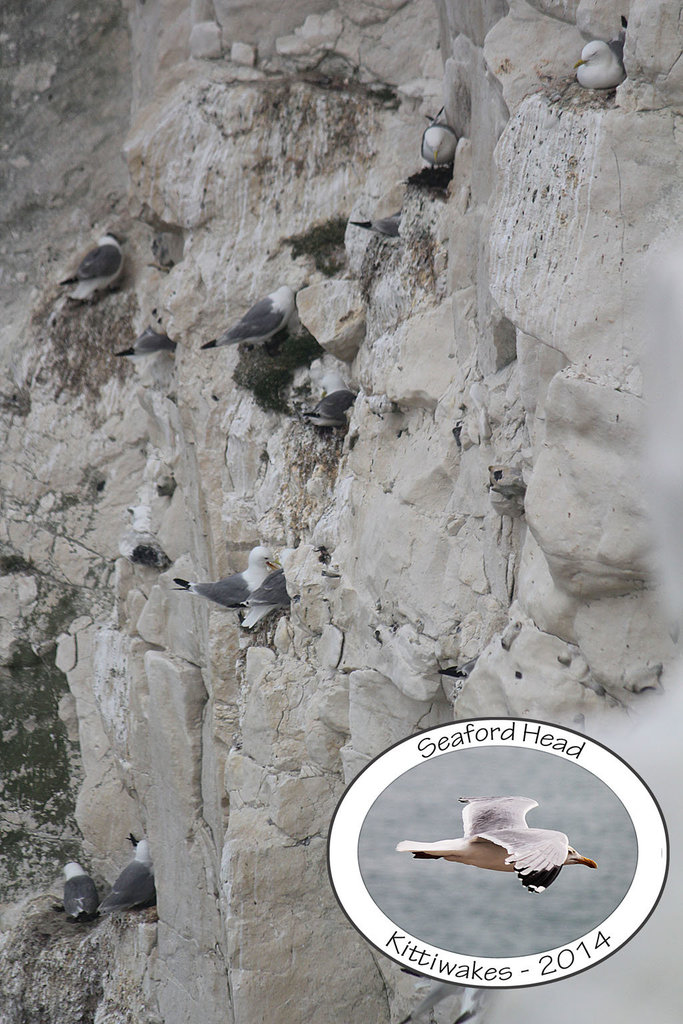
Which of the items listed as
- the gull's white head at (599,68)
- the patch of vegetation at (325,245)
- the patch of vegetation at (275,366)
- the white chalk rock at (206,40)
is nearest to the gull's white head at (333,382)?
the patch of vegetation at (275,366)

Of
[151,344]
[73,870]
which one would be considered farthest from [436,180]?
[73,870]

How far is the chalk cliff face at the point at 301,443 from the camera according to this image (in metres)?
2.38

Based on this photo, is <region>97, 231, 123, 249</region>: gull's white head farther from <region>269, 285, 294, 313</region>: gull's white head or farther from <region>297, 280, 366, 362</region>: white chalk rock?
<region>297, 280, 366, 362</region>: white chalk rock

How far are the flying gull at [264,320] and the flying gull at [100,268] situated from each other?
157 centimetres

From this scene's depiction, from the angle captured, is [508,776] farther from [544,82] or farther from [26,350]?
[26,350]

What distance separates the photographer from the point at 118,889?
17.7ft

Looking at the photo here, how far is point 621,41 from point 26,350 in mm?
4678

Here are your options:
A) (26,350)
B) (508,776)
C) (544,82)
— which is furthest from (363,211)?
(508,776)

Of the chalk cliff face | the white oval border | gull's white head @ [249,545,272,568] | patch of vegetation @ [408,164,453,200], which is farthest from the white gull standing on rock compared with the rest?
the white oval border

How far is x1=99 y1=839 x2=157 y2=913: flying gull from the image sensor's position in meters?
5.38

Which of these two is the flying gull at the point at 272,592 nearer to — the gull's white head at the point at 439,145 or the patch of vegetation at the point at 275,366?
the patch of vegetation at the point at 275,366

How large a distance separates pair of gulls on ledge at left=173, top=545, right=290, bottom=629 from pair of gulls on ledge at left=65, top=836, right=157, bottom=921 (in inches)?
79.3

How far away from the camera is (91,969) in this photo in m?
5.51

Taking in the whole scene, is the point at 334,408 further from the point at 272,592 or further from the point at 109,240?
the point at 109,240
